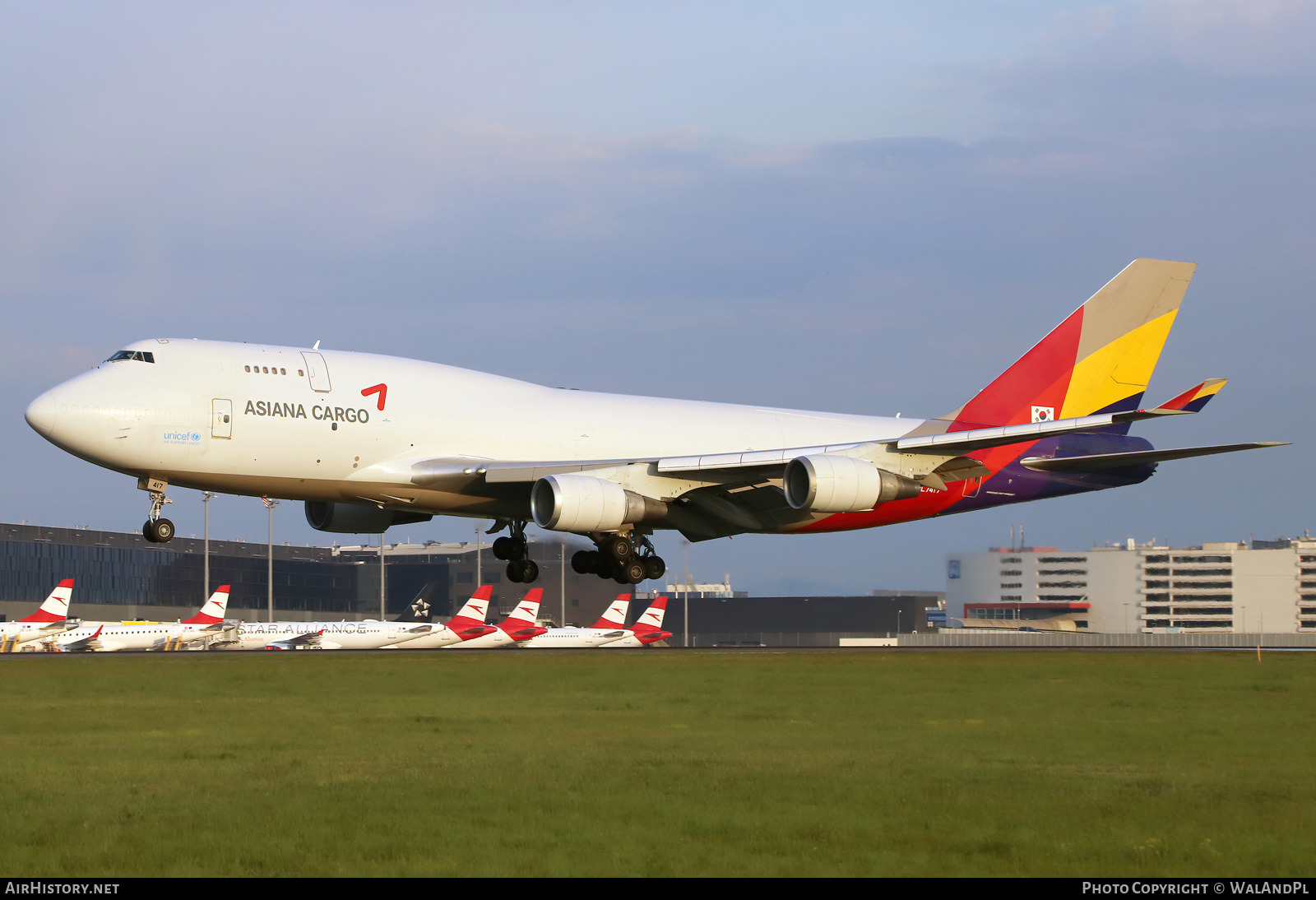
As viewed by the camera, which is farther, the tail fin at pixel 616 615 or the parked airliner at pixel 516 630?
the tail fin at pixel 616 615

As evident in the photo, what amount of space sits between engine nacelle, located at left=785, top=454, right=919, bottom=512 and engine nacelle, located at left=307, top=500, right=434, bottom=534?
10.5 meters

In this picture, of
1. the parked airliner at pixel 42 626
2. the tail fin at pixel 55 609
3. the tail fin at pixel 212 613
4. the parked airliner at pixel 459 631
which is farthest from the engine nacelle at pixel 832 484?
the tail fin at pixel 212 613

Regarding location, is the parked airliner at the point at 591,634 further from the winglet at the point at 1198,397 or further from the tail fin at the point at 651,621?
the winglet at the point at 1198,397

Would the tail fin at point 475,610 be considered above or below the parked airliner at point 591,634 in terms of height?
above

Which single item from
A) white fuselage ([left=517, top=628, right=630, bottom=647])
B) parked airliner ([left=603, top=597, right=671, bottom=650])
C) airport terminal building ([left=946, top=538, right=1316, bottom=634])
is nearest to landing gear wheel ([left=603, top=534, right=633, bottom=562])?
white fuselage ([left=517, top=628, right=630, bottom=647])

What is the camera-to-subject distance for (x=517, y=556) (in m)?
40.4

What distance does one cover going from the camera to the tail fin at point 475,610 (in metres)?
80.9

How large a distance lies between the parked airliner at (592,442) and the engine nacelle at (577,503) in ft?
0.17

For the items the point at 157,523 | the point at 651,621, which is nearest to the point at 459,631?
the point at 651,621

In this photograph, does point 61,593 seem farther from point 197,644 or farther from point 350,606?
point 350,606

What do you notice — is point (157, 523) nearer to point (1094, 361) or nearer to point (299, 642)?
point (1094, 361)

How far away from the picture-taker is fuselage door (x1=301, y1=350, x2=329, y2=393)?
1294 inches

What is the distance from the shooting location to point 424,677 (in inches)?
1352

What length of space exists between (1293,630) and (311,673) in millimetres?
133725
